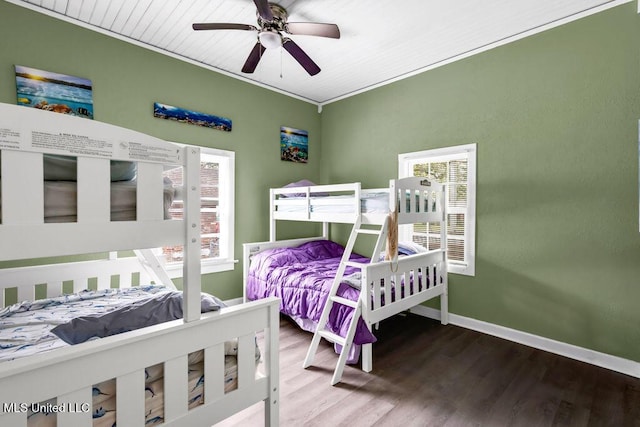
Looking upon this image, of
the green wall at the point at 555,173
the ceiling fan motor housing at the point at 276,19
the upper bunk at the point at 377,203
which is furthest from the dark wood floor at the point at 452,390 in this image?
the ceiling fan motor housing at the point at 276,19

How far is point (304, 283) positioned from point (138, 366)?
69.7 inches

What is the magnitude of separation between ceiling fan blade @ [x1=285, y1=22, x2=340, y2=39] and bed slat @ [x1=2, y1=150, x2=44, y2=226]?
1857 millimetres

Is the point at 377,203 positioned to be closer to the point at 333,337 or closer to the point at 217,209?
the point at 333,337

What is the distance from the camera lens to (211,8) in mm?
2418

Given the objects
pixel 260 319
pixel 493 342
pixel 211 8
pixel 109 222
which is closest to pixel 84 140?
pixel 109 222

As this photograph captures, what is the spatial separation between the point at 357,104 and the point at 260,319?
11.3 feet

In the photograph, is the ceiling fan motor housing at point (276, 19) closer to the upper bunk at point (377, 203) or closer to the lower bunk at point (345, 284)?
the upper bunk at point (377, 203)

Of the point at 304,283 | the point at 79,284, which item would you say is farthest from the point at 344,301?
the point at 79,284

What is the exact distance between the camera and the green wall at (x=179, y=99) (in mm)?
2438

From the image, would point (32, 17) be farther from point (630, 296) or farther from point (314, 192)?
point (630, 296)

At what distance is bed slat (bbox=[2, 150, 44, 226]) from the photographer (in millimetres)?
803

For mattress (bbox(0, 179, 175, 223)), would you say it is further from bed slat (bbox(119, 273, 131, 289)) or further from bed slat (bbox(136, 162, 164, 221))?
bed slat (bbox(119, 273, 131, 289))

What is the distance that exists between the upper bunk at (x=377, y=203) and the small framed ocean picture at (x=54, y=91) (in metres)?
2.02

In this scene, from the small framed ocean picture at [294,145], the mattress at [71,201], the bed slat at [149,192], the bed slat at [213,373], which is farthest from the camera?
the small framed ocean picture at [294,145]
